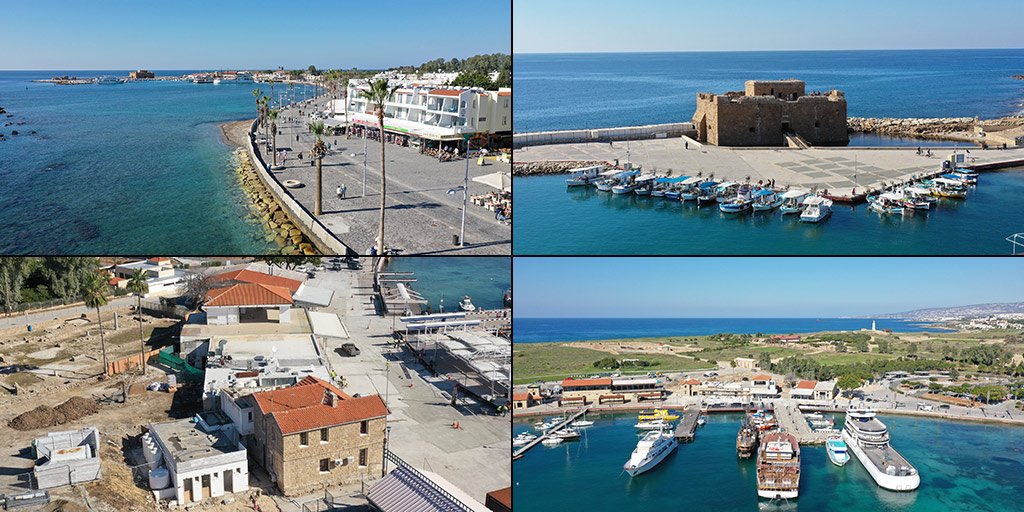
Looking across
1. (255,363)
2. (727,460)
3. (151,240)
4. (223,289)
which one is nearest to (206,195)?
(151,240)

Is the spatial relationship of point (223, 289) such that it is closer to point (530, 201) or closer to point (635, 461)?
point (530, 201)

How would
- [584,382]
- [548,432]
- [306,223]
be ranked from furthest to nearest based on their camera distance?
[584,382] → [548,432] → [306,223]

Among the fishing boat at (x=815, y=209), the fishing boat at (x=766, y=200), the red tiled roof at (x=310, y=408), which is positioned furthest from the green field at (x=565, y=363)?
the red tiled roof at (x=310, y=408)

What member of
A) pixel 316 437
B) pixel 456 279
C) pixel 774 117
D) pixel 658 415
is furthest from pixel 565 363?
pixel 316 437

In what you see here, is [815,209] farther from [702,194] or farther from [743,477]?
[743,477]

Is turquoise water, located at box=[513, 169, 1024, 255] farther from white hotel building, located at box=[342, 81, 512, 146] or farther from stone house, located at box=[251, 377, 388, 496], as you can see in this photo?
white hotel building, located at box=[342, 81, 512, 146]

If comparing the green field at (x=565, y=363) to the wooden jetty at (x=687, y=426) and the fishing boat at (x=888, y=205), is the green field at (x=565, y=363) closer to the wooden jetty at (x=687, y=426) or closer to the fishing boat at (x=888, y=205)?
the wooden jetty at (x=687, y=426)

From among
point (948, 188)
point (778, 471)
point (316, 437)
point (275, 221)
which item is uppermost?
point (948, 188)

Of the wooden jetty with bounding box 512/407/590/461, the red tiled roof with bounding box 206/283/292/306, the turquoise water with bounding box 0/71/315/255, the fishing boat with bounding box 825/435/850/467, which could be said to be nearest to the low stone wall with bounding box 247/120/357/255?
the turquoise water with bounding box 0/71/315/255

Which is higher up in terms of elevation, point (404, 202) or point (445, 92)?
point (445, 92)

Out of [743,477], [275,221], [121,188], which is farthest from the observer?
[121,188]
